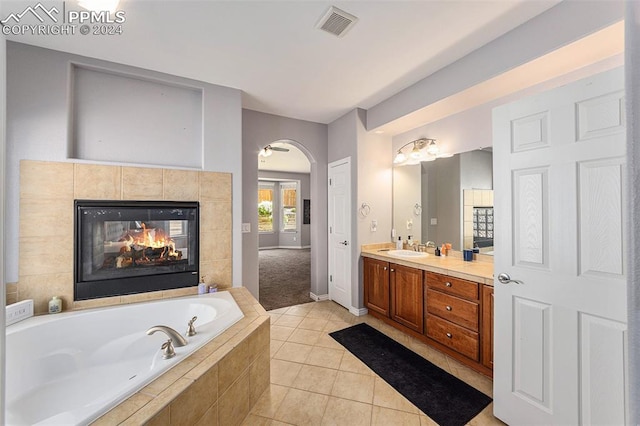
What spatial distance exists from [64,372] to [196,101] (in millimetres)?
2597

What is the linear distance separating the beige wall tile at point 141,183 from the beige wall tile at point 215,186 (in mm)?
387

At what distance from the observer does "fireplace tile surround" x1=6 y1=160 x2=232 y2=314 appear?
2.09 metres

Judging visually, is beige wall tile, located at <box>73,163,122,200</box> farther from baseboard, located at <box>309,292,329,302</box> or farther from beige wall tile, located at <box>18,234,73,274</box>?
baseboard, located at <box>309,292,329,302</box>

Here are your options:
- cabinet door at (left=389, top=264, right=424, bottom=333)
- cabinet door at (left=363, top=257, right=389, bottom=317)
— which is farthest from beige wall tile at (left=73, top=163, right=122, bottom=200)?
cabinet door at (left=389, top=264, right=424, bottom=333)

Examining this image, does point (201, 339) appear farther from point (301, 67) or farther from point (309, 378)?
point (301, 67)

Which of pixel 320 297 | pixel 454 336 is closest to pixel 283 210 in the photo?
pixel 320 297

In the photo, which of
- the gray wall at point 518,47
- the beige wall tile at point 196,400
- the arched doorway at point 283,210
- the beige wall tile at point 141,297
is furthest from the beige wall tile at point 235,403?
the arched doorway at point 283,210

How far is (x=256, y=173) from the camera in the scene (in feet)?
11.5

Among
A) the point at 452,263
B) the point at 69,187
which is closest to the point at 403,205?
the point at 452,263

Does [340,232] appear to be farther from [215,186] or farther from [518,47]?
[518,47]

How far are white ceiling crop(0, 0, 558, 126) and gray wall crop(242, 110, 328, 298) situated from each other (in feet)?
2.35

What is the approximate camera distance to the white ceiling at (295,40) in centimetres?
174

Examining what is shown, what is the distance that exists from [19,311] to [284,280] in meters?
3.53

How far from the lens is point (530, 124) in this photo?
1549 millimetres
